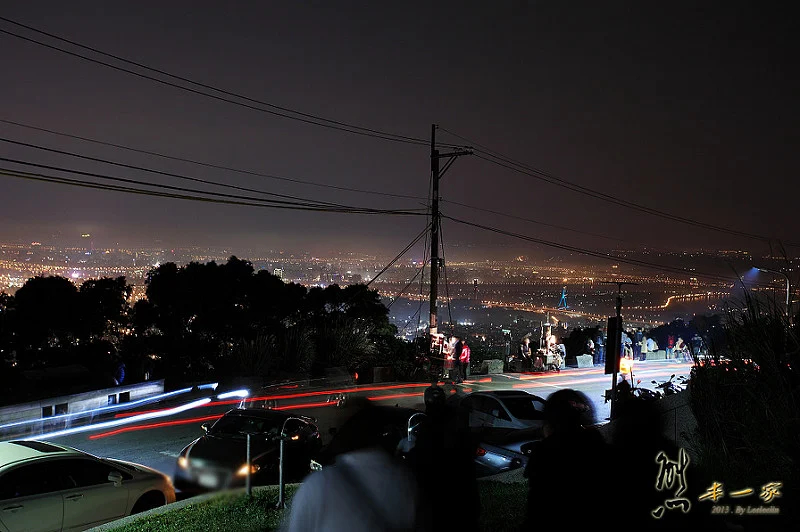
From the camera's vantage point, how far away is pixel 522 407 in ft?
41.7

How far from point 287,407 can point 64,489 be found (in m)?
11.2

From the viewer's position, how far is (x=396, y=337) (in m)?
29.5

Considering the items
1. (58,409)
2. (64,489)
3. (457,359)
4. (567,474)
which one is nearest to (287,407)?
(58,409)

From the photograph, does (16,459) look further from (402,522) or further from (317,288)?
(317,288)

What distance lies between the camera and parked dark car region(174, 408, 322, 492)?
951 cm

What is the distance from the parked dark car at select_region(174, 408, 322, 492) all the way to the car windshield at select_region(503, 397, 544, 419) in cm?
375

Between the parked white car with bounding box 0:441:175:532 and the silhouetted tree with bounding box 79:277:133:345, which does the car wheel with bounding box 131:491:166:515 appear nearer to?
the parked white car with bounding box 0:441:175:532

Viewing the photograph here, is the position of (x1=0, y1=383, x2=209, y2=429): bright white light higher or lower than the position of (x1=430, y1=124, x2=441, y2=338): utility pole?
lower

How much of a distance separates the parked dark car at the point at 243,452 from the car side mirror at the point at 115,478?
172 cm

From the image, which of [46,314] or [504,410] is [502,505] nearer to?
[504,410]

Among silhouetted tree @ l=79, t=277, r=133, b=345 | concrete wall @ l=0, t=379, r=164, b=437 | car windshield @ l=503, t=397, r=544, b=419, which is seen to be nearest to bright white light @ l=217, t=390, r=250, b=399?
concrete wall @ l=0, t=379, r=164, b=437

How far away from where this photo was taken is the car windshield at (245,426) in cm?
1028

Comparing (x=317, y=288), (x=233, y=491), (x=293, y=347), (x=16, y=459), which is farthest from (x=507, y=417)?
(x=317, y=288)

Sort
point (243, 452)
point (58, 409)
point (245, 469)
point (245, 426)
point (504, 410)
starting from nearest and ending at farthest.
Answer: point (245, 469)
point (243, 452)
point (245, 426)
point (504, 410)
point (58, 409)
